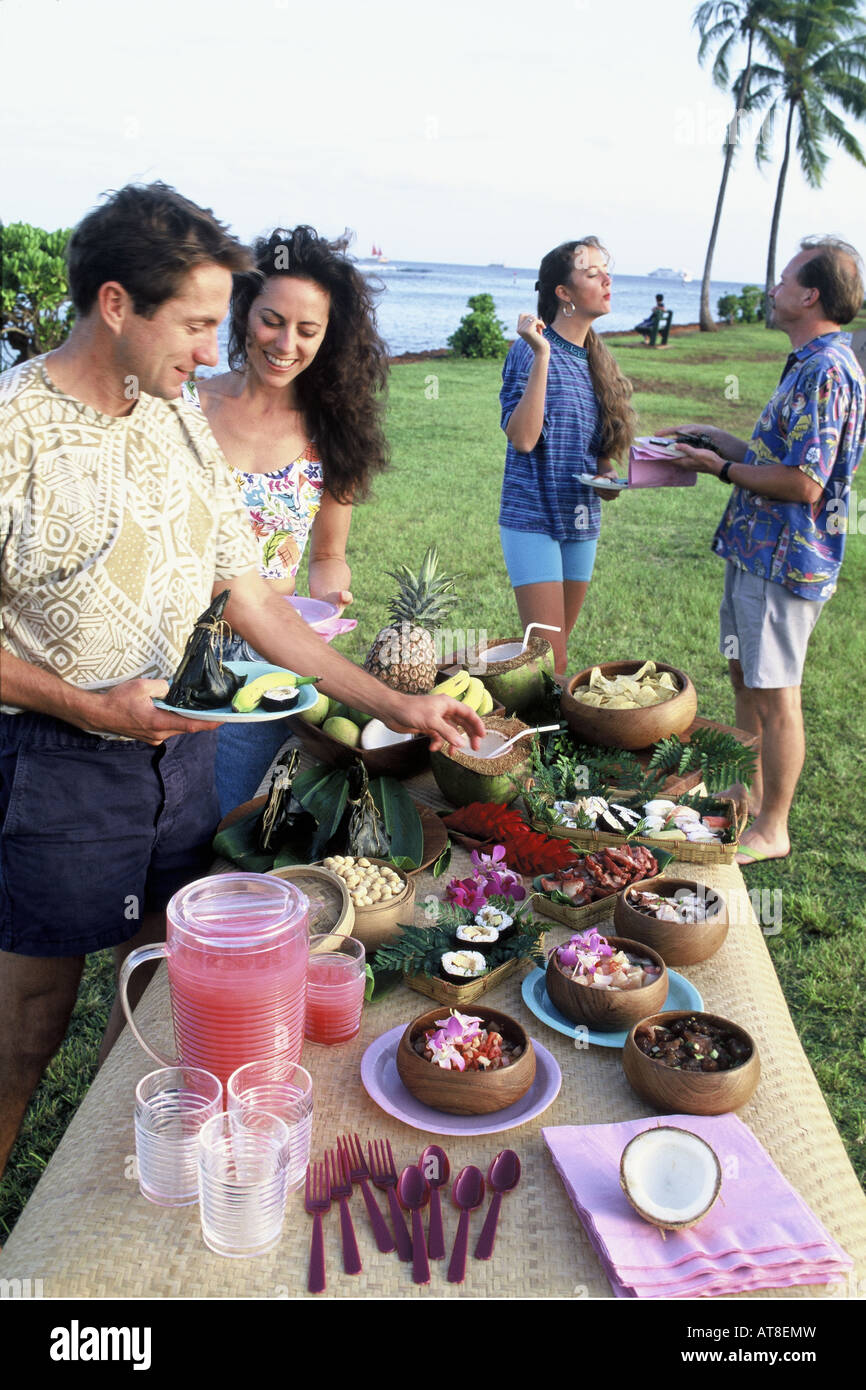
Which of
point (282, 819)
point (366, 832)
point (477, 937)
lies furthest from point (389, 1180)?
point (282, 819)

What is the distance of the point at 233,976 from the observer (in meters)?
1.59

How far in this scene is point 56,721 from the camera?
2312 millimetres

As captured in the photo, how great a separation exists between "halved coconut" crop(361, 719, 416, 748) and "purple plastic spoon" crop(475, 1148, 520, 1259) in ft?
4.39

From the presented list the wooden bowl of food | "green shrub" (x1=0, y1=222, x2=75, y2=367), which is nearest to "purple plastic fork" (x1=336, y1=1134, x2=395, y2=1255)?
the wooden bowl of food

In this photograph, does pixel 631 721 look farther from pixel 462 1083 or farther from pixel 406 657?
pixel 462 1083

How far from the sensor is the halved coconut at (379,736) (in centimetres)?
282

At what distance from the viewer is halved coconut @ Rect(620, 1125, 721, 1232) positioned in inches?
58.1

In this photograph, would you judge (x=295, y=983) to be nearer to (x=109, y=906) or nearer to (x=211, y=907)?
(x=211, y=907)

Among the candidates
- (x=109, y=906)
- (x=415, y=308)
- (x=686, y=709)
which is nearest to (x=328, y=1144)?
(x=109, y=906)

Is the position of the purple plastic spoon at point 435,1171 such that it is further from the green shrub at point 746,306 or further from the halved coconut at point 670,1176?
the green shrub at point 746,306

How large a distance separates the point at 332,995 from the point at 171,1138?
409mm

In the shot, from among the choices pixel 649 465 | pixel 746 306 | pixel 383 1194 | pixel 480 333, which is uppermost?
pixel 746 306

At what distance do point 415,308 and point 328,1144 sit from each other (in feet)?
174

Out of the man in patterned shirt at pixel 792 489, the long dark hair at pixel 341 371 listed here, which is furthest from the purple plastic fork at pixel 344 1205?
the man in patterned shirt at pixel 792 489
